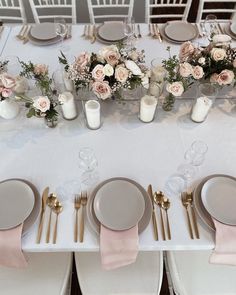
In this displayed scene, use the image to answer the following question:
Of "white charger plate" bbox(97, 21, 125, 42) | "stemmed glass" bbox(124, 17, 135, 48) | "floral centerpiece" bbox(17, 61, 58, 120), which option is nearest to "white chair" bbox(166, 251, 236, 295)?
"floral centerpiece" bbox(17, 61, 58, 120)

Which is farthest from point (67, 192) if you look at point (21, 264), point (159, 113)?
point (159, 113)

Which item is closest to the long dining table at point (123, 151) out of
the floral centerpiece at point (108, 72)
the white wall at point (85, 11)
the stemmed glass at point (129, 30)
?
the floral centerpiece at point (108, 72)

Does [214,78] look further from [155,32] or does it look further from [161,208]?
[155,32]

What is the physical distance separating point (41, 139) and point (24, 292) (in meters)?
0.70

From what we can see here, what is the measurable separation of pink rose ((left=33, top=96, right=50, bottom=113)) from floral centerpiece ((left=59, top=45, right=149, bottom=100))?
0.17 meters

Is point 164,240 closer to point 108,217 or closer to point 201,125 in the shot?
point 108,217

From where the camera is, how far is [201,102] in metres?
1.42

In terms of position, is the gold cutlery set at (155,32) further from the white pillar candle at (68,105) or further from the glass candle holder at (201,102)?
the white pillar candle at (68,105)

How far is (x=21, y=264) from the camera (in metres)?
1.12

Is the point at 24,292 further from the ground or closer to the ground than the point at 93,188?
closer to the ground

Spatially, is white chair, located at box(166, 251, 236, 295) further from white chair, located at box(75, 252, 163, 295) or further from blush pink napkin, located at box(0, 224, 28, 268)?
blush pink napkin, located at box(0, 224, 28, 268)

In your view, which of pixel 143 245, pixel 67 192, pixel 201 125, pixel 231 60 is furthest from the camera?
pixel 201 125

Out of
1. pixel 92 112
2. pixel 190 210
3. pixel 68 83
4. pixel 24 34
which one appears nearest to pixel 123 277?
pixel 190 210

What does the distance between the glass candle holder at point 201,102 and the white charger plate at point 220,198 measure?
0.37 metres
